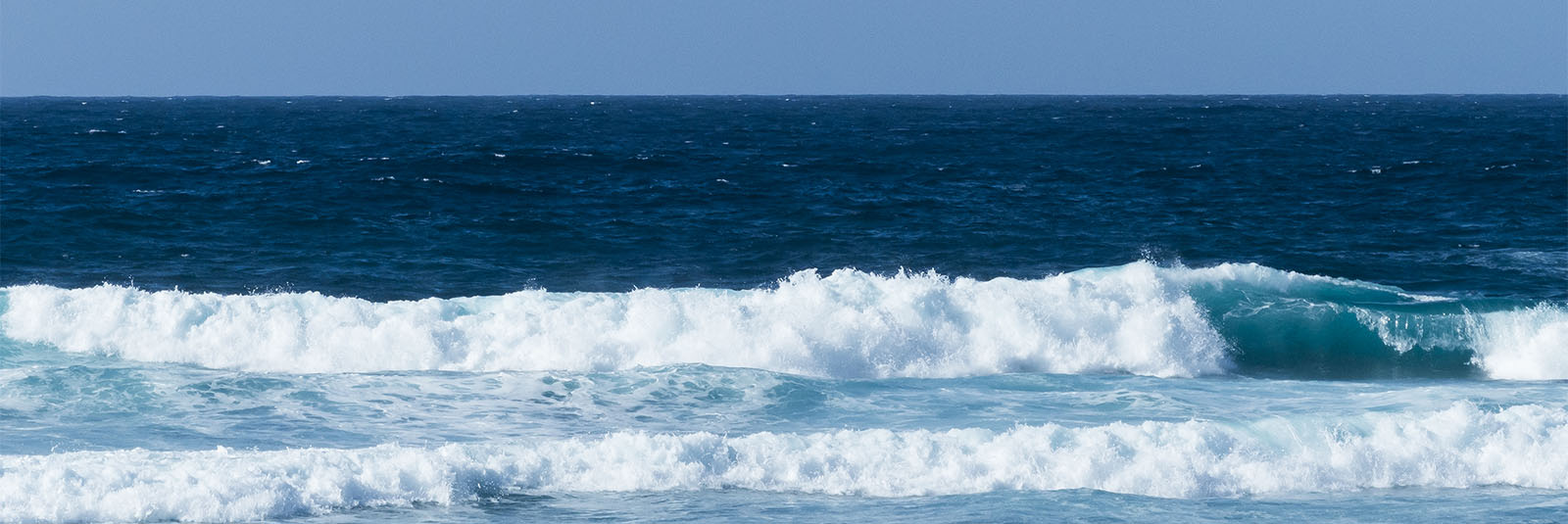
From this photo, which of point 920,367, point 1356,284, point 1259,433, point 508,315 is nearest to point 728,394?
point 920,367

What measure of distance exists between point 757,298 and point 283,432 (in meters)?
6.33

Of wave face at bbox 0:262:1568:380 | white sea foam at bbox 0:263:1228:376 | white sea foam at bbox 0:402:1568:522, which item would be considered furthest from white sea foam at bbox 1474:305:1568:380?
white sea foam at bbox 0:402:1568:522

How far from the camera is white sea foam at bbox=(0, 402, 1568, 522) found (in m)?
9.80

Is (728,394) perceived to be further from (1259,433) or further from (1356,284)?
(1356,284)

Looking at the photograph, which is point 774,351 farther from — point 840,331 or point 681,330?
point 681,330

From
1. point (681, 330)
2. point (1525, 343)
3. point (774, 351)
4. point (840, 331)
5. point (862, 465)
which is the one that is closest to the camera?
point (862, 465)

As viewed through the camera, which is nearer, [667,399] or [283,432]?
[283,432]

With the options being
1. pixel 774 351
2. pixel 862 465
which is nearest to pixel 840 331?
pixel 774 351

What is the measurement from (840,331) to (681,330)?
1.82 metres

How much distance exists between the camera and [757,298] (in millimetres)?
16828

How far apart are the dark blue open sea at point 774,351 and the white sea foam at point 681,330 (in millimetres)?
46

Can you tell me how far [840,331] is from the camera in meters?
15.6

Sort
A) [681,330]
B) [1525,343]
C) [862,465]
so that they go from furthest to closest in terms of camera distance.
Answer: [1525,343] → [681,330] → [862,465]

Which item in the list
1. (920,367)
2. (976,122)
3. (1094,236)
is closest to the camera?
(920,367)
